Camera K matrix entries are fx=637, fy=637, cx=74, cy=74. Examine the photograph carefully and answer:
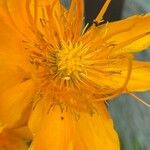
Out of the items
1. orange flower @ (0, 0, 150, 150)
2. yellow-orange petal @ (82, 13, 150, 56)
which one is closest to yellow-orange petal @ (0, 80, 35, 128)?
orange flower @ (0, 0, 150, 150)

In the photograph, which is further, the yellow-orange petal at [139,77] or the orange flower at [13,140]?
the yellow-orange petal at [139,77]

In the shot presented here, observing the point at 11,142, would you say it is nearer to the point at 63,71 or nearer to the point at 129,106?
the point at 63,71

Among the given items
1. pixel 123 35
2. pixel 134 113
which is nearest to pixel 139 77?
pixel 123 35

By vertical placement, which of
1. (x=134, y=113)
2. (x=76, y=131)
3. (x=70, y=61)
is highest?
(x=70, y=61)

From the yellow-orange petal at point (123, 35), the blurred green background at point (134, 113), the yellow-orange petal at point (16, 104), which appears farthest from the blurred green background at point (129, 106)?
the yellow-orange petal at point (16, 104)

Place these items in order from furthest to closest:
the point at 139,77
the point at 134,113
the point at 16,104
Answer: the point at 134,113, the point at 139,77, the point at 16,104

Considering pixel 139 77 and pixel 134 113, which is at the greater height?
pixel 139 77

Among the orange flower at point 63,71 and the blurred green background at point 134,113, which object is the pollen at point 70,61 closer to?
the orange flower at point 63,71

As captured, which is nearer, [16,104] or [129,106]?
[16,104]

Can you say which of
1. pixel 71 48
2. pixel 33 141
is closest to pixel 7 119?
pixel 33 141
